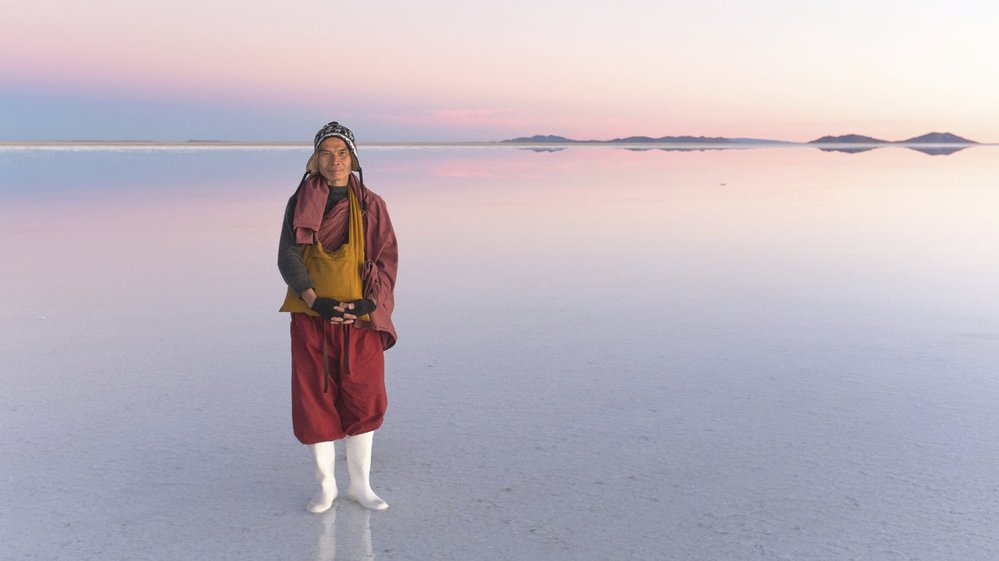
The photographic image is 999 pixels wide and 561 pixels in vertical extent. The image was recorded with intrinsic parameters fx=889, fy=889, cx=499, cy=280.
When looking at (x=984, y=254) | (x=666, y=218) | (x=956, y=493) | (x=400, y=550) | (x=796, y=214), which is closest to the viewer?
(x=400, y=550)

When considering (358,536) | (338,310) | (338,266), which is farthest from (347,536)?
(338,266)

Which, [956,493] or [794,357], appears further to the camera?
[794,357]

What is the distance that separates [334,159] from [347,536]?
3.93 ft

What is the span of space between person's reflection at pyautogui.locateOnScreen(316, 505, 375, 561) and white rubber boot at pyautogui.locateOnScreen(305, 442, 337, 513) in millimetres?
33

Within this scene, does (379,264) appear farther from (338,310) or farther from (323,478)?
(323,478)

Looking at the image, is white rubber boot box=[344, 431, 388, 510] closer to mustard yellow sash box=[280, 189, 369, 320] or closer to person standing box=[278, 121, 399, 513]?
person standing box=[278, 121, 399, 513]

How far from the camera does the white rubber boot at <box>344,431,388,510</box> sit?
3.00 m

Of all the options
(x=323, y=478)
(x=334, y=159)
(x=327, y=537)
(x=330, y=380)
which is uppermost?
(x=334, y=159)

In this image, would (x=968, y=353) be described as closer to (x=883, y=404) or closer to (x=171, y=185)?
(x=883, y=404)

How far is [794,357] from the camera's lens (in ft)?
15.9

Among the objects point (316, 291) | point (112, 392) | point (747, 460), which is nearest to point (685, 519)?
point (747, 460)

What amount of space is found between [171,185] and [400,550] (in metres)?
17.9

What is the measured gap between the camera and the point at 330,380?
297 centimetres

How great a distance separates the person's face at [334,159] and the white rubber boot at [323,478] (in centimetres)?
89
